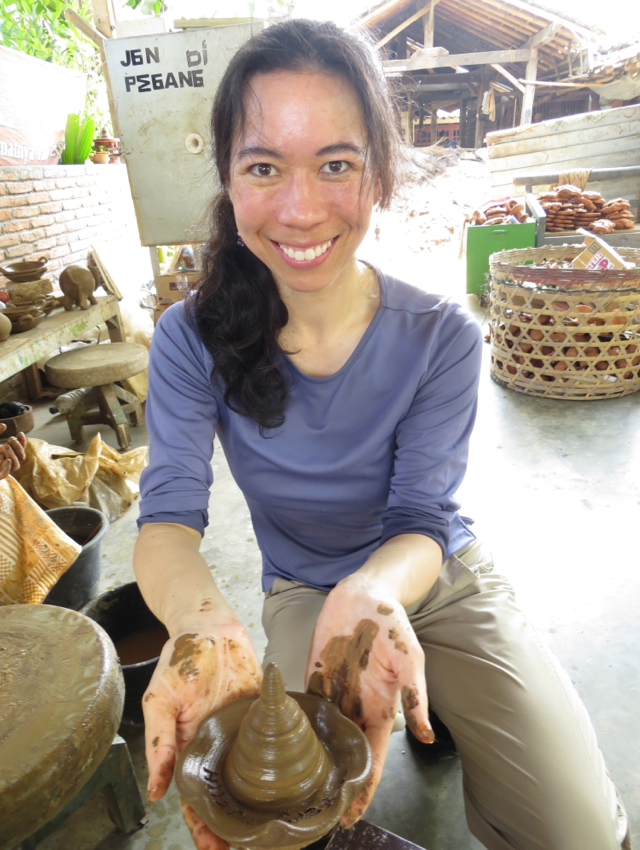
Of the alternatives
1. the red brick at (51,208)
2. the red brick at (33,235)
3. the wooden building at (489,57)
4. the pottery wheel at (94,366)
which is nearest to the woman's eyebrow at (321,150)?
the pottery wheel at (94,366)

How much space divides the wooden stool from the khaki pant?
99.7 inches

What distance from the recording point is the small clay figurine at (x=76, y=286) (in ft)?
12.7

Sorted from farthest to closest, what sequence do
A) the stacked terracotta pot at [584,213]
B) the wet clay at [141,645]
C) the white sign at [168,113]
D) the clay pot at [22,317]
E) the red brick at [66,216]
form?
the red brick at [66,216] < the stacked terracotta pot at [584,213] < the white sign at [168,113] < the clay pot at [22,317] < the wet clay at [141,645]

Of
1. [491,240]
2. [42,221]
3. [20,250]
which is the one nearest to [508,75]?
[491,240]

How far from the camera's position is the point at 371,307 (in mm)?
1438

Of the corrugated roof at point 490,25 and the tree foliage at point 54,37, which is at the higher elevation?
the corrugated roof at point 490,25

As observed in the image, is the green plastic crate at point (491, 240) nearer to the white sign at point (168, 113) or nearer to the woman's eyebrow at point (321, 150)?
the white sign at point (168, 113)

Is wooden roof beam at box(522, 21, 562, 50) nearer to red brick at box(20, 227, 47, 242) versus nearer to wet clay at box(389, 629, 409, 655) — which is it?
red brick at box(20, 227, 47, 242)

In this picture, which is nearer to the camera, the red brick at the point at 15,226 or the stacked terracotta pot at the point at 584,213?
the red brick at the point at 15,226

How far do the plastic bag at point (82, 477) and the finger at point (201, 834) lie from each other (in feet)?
7.21

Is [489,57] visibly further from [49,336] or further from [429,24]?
[49,336]

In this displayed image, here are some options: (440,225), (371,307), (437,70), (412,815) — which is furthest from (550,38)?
(412,815)

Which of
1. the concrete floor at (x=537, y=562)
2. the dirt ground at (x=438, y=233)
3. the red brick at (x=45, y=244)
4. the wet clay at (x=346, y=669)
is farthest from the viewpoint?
the dirt ground at (x=438, y=233)

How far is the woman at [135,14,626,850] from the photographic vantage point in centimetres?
106
